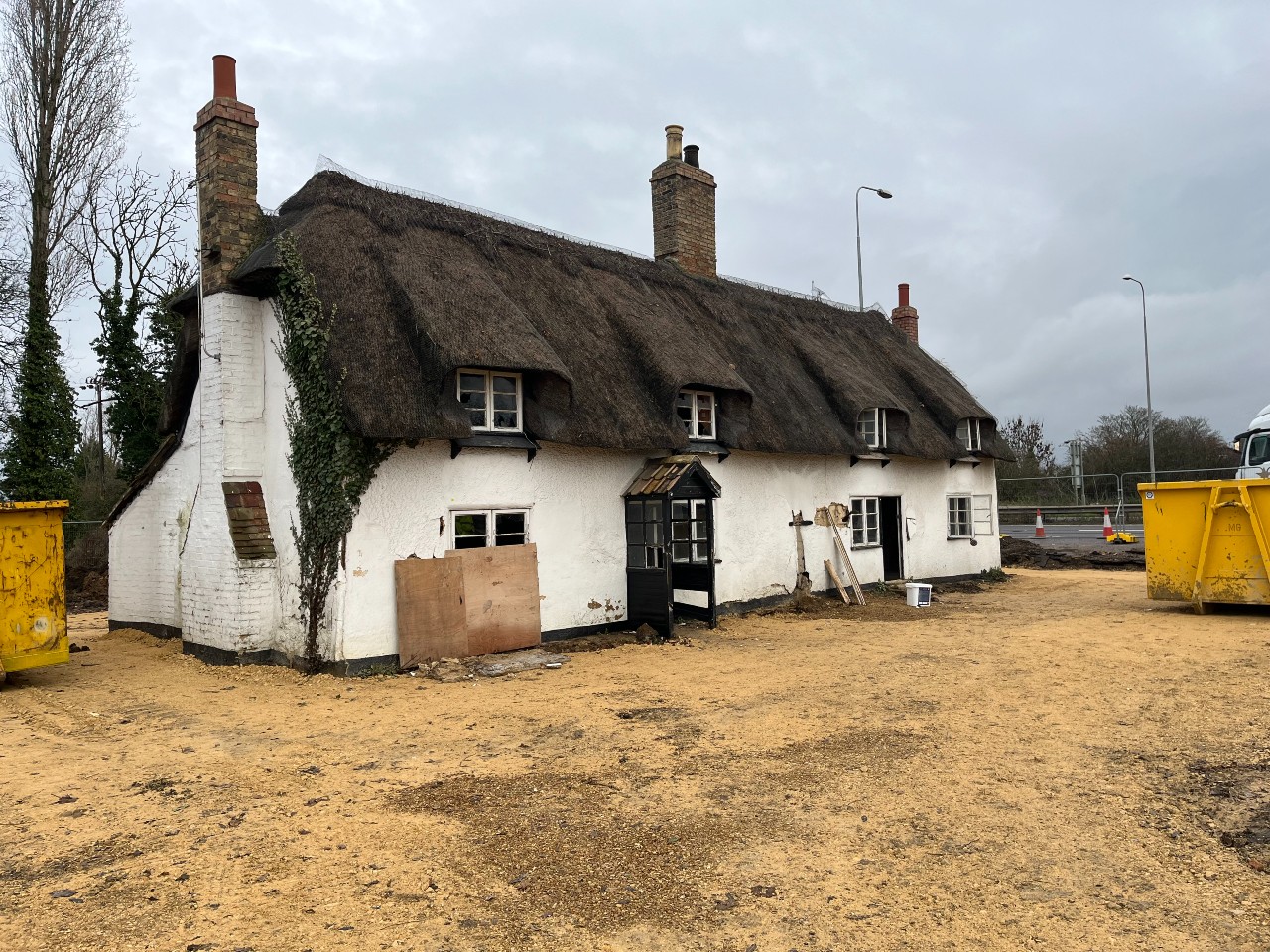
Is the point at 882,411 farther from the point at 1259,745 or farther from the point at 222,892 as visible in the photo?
the point at 222,892

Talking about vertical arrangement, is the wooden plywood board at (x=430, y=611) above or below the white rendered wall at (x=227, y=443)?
below

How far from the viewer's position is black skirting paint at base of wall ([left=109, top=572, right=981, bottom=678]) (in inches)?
376

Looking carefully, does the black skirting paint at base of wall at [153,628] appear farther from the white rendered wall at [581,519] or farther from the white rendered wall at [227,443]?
the white rendered wall at [581,519]

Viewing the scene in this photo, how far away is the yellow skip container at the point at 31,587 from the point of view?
9023mm

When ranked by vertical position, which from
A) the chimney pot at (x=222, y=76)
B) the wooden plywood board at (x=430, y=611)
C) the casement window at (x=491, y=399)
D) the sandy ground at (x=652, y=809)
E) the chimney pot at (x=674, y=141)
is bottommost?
the sandy ground at (x=652, y=809)

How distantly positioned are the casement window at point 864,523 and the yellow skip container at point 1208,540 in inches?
203

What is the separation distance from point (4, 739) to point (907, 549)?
624 inches

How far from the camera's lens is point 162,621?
1256 cm

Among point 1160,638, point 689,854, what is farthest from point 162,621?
point 1160,638

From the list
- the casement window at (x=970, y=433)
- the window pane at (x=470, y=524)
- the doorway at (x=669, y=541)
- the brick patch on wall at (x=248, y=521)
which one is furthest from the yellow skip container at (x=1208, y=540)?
the brick patch on wall at (x=248, y=521)

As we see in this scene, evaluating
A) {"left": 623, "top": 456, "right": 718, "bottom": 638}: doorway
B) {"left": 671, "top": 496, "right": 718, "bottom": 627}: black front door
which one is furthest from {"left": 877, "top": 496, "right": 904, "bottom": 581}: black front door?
{"left": 623, "top": 456, "right": 718, "bottom": 638}: doorway

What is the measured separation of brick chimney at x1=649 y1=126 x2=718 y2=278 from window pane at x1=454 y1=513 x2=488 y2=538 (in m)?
8.74

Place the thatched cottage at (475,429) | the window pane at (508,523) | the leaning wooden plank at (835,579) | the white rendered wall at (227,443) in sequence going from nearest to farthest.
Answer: the thatched cottage at (475,429)
the white rendered wall at (227,443)
the window pane at (508,523)
the leaning wooden plank at (835,579)

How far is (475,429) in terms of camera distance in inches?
423
